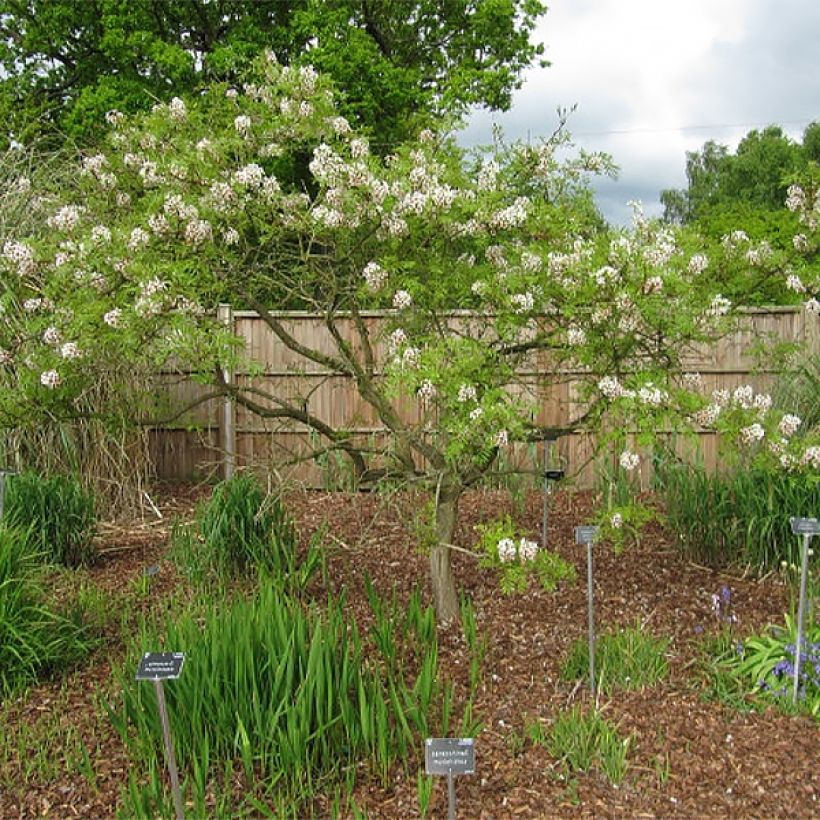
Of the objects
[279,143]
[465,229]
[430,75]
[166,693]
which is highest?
[430,75]

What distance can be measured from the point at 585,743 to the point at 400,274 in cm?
194

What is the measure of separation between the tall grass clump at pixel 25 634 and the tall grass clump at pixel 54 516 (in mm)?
1062

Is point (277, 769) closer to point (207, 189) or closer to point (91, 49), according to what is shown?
point (207, 189)

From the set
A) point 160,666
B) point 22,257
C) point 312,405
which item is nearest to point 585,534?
point 160,666

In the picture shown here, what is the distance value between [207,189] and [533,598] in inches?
96.0

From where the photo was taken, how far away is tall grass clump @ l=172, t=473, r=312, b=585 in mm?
4852

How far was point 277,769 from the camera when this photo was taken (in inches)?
119

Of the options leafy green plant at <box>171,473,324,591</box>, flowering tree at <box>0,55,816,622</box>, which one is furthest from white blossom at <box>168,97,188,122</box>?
leafy green plant at <box>171,473,324,591</box>

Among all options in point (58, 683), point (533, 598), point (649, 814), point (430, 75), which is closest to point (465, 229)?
point (533, 598)

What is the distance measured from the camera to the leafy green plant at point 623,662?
3.65 metres

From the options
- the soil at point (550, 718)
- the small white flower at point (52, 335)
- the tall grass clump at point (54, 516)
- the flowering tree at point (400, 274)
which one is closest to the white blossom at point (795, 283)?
the flowering tree at point (400, 274)

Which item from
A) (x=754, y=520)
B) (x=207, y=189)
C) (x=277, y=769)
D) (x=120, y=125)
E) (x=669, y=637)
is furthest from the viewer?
(x=754, y=520)

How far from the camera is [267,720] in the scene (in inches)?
117

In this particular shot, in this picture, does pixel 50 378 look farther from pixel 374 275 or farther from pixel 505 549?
pixel 505 549
